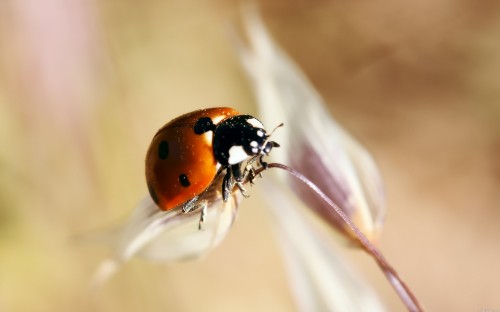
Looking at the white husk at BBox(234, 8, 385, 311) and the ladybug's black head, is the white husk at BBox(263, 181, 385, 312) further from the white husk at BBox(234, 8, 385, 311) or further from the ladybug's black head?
the ladybug's black head

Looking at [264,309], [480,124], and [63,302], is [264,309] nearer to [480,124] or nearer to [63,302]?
[63,302]

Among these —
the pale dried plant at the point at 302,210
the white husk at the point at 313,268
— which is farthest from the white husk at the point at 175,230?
the white husk at the point at 313,268

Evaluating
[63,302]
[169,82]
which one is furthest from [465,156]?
[63,302]

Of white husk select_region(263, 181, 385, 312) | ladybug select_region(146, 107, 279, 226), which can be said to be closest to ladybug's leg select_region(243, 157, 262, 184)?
ladybug select_region(146, 107, 279, 226)

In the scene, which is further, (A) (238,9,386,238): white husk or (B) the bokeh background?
(B) the bokeh background

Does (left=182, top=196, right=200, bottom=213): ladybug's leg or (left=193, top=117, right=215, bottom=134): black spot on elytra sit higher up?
(left=193, top=117, right=215, bottom=134): black spot on elytra
